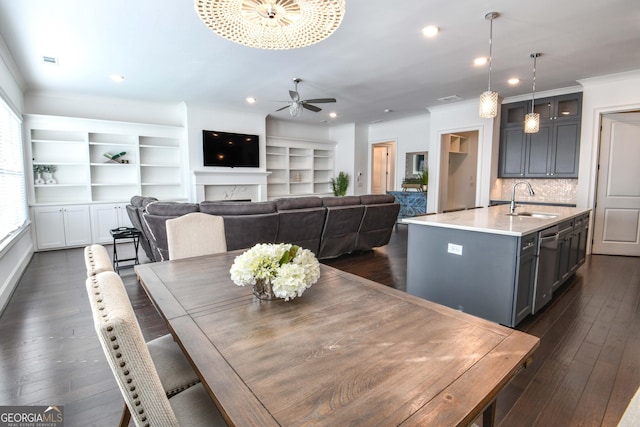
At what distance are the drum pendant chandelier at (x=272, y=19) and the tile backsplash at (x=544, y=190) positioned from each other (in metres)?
5.87

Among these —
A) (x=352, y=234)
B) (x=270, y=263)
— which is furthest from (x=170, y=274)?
(x=352, y=234)

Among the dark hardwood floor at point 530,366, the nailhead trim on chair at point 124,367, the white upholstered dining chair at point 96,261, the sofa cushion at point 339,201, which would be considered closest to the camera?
the nailhead trim on chair at point 124,367

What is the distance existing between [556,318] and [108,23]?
5144mm

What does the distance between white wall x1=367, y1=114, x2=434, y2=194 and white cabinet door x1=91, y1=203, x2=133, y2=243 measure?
251 inches

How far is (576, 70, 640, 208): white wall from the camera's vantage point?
187 inches

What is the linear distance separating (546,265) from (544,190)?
3.91 m

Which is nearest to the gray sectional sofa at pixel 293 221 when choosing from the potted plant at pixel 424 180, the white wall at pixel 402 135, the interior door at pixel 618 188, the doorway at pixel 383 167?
the potted plant at pixel 424 180

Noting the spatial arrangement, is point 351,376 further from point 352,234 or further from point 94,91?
point 94,91

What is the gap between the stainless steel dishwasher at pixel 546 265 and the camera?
276 cm

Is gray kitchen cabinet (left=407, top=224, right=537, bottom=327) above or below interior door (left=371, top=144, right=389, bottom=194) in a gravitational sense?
below

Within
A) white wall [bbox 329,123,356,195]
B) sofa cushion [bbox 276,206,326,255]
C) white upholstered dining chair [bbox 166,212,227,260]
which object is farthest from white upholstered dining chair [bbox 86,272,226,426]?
white wall [bbox 329,123,356,195]

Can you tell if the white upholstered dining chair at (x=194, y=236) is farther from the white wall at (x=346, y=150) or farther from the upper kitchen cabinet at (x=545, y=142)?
the white wall at (x=346, y=150)

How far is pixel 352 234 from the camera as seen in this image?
15.9 feet

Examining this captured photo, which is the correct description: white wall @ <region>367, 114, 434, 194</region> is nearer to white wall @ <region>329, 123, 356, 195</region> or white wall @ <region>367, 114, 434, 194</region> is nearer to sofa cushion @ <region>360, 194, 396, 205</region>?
white wall @ <region>329, 123, 356, 195</region>
